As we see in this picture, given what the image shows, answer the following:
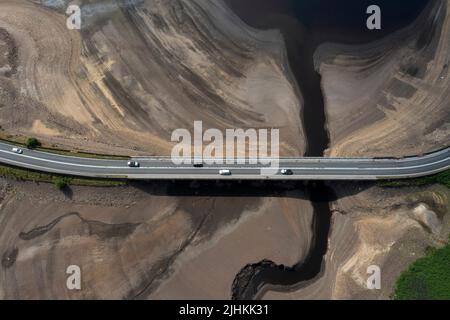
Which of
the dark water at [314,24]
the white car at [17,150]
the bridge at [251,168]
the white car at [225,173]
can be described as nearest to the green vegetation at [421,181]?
the bridge at [251,168]

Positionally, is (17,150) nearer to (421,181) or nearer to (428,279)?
(421,181)

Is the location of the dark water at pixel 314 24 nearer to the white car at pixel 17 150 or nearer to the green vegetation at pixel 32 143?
the green vegetation at pixel 32 143

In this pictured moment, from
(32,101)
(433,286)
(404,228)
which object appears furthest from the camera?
(32,101)

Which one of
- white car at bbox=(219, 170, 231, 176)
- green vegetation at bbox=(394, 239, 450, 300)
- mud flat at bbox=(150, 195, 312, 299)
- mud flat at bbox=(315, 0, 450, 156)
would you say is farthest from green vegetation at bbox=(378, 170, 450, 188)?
white car at bbox=(219, 170, 231, 176)

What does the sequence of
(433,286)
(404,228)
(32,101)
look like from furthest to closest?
(32,101), (404,228), (433,286)

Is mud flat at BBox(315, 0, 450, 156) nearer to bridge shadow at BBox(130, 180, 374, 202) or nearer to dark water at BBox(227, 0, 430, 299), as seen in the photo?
dark water at BBox(227, 0, 430, 299)

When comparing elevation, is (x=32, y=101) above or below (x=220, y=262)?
above
